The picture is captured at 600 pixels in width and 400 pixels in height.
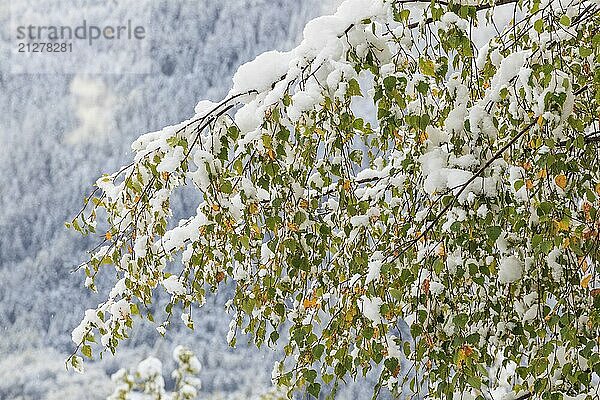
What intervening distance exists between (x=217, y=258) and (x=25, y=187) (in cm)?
231

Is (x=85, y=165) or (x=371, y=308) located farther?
(x=85, y=165)

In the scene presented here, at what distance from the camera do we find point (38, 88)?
11.6 ft

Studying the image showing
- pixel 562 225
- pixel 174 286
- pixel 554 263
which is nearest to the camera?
pixel 562 225

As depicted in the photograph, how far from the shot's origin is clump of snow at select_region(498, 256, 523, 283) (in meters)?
1.16

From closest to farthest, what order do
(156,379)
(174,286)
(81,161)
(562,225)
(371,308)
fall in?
1. (562,225)
2. (371,308)
3. (174,286)
4. (156,379)
5. (81,161)

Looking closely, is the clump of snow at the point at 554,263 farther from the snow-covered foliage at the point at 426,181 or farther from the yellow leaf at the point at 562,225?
the yellow leaf at the point at 562,225

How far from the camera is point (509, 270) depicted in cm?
116

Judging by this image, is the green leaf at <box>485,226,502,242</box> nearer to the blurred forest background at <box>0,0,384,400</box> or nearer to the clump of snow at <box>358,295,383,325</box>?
the clump of snow at <box>358,295,383,325</box>

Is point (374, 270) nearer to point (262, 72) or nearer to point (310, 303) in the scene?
point (310, 303)

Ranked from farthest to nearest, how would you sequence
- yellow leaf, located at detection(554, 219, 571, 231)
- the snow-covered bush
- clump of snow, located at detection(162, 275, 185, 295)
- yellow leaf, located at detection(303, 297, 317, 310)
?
the snow-covered bush
clump of snow, located at detection(162, 275, 185, 295)
yellow leaf, located at detection(303, 297, 317, 310)
yellow leaf, located at detection(554, 219, 571, 231)

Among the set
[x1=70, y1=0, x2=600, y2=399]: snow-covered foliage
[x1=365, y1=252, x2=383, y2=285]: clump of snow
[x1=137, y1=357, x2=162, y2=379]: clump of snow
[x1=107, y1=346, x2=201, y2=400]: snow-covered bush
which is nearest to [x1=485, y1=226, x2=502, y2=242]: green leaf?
[x1=70, y1=0, x2=600, y2=399]: snow-covered foliage

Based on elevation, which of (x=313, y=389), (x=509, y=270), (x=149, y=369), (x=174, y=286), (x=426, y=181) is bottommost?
(x=149, y=369)

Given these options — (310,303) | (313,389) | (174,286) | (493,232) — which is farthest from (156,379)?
(493,232)

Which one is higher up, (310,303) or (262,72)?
(262,72)
